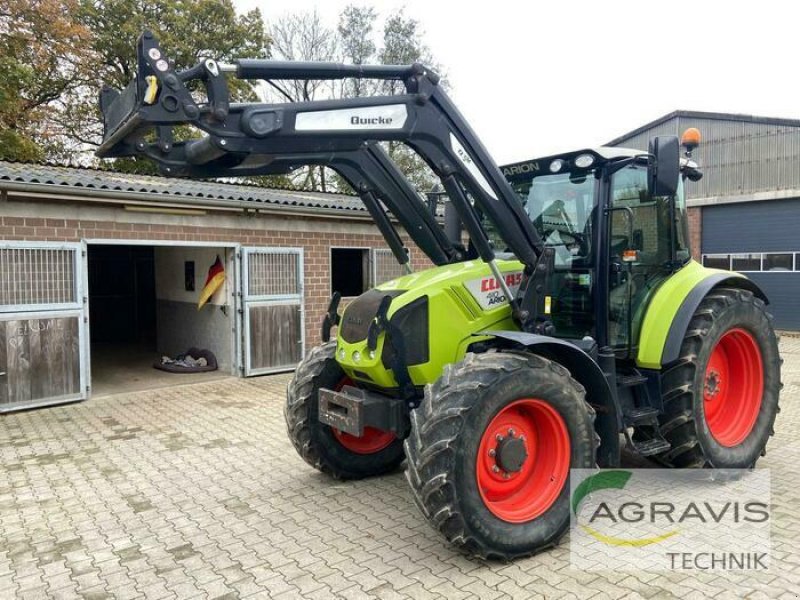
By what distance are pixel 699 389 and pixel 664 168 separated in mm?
1616

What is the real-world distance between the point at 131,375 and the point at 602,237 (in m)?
8.11

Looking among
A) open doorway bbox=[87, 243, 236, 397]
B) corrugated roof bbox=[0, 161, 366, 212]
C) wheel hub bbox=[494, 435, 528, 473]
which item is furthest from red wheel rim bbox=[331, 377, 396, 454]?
open doorway bbox=[87, 243, 236, 397]

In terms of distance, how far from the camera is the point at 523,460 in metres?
3.61

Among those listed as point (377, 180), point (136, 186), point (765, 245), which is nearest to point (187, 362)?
point (136, 186)

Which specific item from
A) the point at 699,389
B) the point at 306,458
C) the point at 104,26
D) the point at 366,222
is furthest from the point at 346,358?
the point at 104,26

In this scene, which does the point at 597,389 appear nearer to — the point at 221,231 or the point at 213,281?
the point at 221,231

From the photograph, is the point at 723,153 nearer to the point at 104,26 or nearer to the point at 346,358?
the point at 346,358

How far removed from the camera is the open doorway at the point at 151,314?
31.8 feet

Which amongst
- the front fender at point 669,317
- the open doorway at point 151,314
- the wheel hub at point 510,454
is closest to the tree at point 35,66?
the open doorway at point 151,314

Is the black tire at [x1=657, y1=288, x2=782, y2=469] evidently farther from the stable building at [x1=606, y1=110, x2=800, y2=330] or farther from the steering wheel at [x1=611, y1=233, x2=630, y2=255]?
the stable building at [x1=606, y1=110, x2=800, y2=330]

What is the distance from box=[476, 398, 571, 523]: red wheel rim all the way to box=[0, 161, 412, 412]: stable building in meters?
6.21

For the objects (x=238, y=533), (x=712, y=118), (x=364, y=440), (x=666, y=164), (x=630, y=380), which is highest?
(x=712, y=118)

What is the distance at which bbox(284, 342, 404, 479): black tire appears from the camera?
15.2 feet

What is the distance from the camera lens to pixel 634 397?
4.59 m
